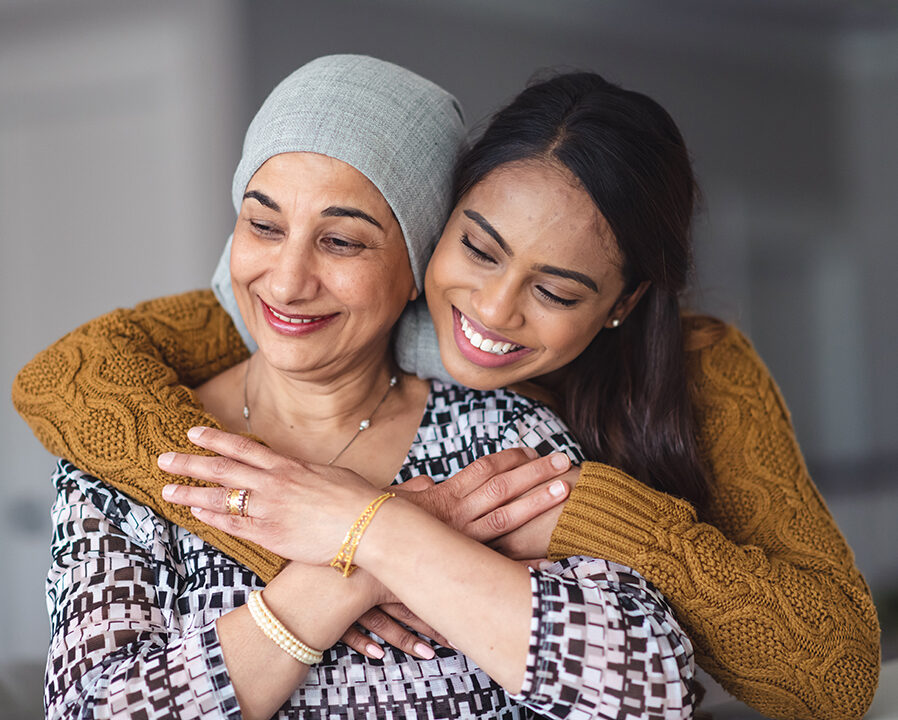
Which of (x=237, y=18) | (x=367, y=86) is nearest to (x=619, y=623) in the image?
(x=367, y=86)

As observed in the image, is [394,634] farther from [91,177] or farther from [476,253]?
[91,177]

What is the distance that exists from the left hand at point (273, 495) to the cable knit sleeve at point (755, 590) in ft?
1.19

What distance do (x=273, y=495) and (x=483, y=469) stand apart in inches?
14.5

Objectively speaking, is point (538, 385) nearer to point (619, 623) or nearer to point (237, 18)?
point (619, 623)

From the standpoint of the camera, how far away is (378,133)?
1.66 meters

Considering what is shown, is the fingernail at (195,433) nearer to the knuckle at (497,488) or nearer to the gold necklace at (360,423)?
the gold necklace at (360,423)

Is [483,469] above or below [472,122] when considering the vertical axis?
below

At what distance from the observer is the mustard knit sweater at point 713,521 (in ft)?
4.96

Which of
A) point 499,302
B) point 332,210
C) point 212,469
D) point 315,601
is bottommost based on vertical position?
point 315,601

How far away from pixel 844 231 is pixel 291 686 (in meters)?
5.47

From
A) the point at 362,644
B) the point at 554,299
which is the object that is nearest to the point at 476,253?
the point at 554,299

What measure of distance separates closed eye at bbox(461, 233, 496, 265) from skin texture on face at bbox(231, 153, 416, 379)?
12cm

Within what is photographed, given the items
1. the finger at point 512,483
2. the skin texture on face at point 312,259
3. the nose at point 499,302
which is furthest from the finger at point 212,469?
the nose at point 499,302

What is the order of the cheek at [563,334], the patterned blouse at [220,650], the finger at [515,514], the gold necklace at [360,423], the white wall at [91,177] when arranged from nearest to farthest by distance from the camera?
the patterned blouse at [220,650], the finger at [515,514], the cheek at [563,334], the gold necklace at [360,423], the white wall at [91,177]
